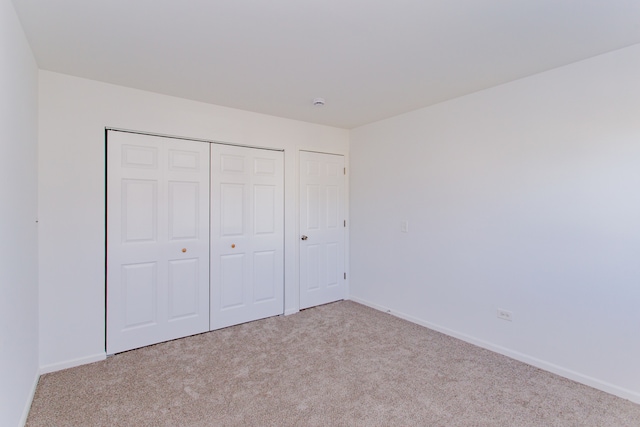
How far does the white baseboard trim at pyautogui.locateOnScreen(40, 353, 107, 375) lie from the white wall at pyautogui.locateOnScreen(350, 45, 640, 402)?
300cm

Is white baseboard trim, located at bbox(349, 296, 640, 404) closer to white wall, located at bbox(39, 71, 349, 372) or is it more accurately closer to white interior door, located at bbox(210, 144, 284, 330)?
white interior door, located at bbox(210, 144, 284, 330)

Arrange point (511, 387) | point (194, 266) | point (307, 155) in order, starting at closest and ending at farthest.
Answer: point (511, 387) < point (194, 266) < point (307, 155)

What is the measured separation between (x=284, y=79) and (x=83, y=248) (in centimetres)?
221

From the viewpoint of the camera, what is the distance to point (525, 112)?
2.61 meters

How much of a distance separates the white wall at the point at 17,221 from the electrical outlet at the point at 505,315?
3.40 metres

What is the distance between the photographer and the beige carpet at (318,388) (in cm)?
193

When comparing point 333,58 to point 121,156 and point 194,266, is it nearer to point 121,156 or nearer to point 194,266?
point 121,156

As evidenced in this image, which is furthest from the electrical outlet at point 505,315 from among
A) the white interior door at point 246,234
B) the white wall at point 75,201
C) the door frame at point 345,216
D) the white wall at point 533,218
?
the white wall at point 75,201

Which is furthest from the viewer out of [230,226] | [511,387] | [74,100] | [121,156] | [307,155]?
[307,155]

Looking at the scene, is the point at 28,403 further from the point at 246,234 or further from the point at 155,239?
the point at 246,234

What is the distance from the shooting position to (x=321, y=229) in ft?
13.6

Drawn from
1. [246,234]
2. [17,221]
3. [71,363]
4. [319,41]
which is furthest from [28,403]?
[319,41]

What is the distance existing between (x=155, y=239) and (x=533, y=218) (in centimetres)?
338

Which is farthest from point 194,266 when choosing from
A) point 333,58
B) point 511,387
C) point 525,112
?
point 525,112
